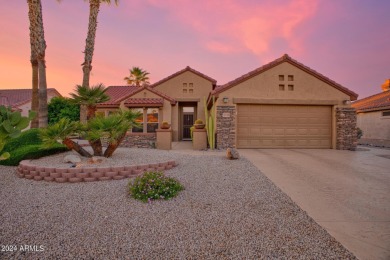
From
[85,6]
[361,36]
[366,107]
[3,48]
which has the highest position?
[85,6]

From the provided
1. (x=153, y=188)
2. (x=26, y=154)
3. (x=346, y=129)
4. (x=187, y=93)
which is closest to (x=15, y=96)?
(x=187, y=93)

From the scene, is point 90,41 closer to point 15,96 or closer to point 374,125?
point 374,125

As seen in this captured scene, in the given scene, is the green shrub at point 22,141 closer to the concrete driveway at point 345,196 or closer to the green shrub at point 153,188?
the green shrub at point 153,188

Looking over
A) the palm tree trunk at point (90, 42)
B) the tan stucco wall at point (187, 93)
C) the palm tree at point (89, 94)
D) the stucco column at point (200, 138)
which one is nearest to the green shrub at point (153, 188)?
the palm tree at point (89, 94)

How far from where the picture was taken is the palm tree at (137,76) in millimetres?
29473

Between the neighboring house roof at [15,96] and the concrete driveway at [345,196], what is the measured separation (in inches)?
1222

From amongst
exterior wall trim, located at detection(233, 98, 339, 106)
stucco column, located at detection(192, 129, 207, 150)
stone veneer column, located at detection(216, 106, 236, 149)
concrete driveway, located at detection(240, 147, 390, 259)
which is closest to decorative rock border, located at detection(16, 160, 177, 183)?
concrete driveway, located at detection(240, 147, 390, 259)

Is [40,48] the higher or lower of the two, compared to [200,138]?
higher

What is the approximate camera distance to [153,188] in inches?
167

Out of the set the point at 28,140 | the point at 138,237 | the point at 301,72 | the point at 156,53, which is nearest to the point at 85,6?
the point at 156,53

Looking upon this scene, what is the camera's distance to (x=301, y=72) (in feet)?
37.2

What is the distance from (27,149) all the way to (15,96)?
28.1m

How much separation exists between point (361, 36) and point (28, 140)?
1884 centimetres

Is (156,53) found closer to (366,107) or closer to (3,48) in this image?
(3,48)
